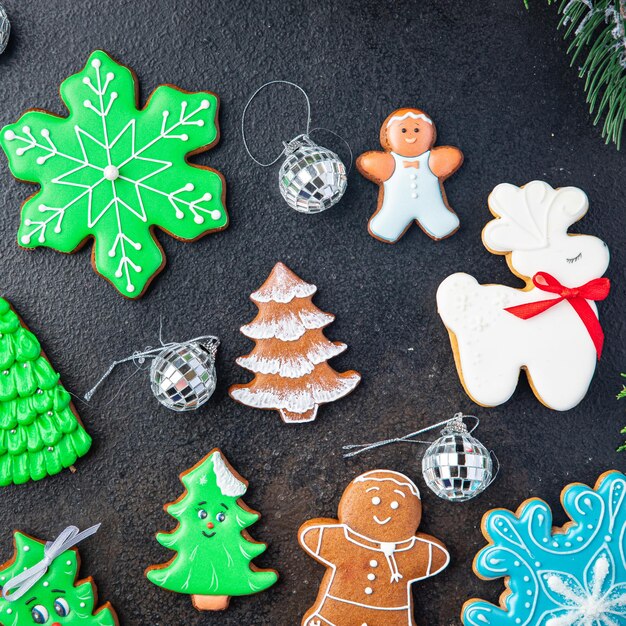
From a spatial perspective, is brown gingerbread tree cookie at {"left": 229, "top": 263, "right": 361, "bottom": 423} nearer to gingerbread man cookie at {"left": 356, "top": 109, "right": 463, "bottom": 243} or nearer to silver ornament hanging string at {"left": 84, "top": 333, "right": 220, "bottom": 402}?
silver ornament hanging string at {"left": 84, "top": 333, "right": 220, "bottom": 402}

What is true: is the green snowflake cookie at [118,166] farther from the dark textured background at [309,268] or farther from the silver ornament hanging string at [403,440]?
the silver ornament hanging string at [403,440]

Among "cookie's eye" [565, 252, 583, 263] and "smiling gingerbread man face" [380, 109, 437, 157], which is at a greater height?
"smiling gingerbread man face" [380, 109, 437, 157]

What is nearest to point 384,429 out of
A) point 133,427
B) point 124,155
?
point 133,427

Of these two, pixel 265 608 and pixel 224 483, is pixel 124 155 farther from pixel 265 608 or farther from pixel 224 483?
pixel 265 608

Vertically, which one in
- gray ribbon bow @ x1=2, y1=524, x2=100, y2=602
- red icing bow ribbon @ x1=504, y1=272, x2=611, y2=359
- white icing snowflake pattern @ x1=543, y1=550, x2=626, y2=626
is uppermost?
red icing bow ribbon @ x1=504, y1=272, x2=611, y2=359

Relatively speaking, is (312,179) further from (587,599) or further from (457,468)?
(587,599)

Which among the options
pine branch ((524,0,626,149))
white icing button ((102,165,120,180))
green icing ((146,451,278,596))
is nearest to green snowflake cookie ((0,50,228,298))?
white icing button ((102,165,120,180))

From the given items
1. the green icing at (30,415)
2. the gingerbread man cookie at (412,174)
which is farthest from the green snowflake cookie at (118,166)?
the gingerbread man cookie at (412,174)
